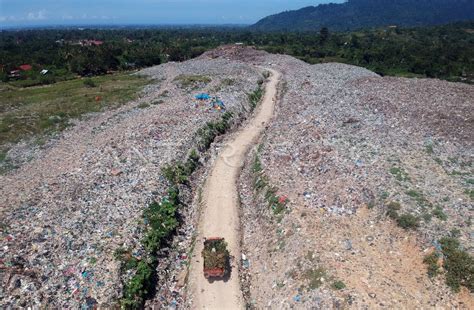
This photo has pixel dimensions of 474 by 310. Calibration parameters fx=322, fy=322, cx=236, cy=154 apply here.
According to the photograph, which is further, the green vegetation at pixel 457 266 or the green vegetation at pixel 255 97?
the green vegetation at pixel 255 97

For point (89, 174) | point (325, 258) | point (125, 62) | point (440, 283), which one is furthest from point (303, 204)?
point (125, 62)

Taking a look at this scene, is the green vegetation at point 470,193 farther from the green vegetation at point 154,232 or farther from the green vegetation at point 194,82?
the green vegetation at point 194,82

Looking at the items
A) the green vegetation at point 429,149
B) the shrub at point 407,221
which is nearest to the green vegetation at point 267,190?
the shrub at point 407,221

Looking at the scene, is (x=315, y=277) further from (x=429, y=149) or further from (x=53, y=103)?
(x=53, y=103)

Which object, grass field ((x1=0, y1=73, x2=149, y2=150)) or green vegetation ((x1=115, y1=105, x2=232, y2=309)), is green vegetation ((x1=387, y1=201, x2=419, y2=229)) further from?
grass field ((x1=0, y1=73, x2=149, y2=150))

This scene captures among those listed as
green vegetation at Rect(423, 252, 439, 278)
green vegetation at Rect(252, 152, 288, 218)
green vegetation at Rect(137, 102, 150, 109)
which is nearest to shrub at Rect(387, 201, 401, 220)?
green vegetation at Rect(423, 252, 439, 278)

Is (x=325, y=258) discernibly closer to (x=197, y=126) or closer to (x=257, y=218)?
(x=257, y=218)
